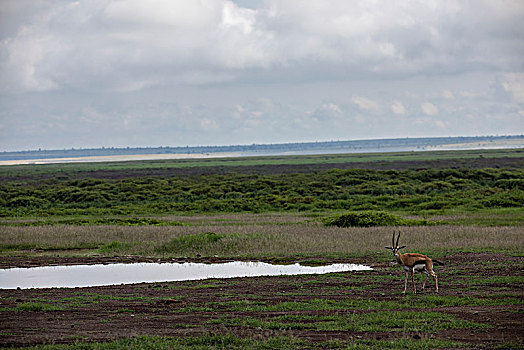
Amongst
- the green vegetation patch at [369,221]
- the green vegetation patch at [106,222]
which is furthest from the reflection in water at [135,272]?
the green vegetation patch at [106,222]

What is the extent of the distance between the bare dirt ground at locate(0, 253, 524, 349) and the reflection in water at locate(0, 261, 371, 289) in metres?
1.75

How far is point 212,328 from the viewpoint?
11938 millimetres

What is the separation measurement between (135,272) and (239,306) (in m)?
8.47

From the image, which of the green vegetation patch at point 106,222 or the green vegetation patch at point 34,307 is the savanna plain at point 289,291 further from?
the green vegetation patch at point 106,222

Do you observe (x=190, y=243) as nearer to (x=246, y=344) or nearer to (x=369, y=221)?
(x=369, y=221)

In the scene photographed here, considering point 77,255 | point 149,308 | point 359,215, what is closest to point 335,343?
point 149,308

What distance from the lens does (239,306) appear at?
45.8 ft

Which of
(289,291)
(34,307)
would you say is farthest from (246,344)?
(34,307)

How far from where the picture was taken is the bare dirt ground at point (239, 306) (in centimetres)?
1125

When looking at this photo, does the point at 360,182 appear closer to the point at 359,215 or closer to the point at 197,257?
the point at 359,215

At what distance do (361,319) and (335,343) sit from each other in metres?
1.88

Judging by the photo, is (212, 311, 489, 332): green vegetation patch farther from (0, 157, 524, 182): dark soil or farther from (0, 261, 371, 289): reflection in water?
(0, 157, 524, 182): dark soil

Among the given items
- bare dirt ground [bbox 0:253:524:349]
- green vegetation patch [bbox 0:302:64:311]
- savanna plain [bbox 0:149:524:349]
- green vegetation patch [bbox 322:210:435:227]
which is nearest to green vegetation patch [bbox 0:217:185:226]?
savanna plain [bbox 0:149:524:349]

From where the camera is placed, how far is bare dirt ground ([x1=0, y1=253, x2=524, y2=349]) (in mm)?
11250
